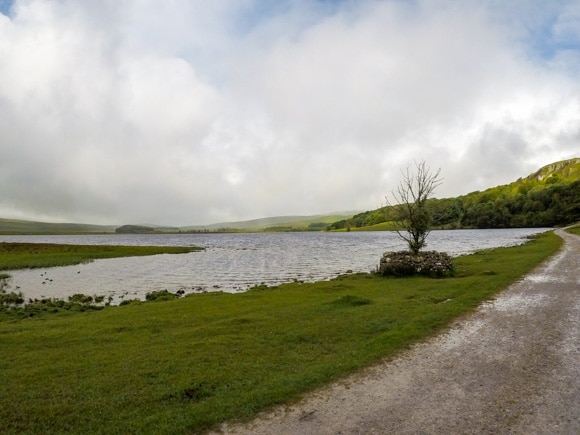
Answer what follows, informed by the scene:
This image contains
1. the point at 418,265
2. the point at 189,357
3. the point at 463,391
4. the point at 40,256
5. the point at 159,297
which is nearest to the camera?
the point at 463,391

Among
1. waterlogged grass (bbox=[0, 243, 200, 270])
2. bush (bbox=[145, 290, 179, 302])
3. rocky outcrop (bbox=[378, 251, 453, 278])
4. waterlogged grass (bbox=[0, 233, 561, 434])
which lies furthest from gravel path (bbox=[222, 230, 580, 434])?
waterlogged grass (bbox=[0, 243, 200, 270])

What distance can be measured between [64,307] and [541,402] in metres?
31.3

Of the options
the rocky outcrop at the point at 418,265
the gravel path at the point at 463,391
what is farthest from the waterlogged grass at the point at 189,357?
the rocky outcrop at the point at 418,265

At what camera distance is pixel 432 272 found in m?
33.6

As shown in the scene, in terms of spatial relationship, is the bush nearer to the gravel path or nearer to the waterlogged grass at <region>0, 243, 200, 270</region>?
the gravel path

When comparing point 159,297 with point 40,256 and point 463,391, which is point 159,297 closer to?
point 463,391

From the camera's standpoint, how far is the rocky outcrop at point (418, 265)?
33781mm

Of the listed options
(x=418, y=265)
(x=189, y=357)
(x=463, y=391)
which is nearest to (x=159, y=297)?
(x=189, y=357)

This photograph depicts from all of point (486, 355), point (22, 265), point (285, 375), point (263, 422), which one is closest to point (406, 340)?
point (486, 355)

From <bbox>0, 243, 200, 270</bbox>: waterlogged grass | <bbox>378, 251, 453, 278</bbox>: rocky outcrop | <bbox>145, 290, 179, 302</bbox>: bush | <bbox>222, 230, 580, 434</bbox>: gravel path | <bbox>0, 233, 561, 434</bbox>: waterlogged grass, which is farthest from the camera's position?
<bbox>0, 243, 200, 270</bbox>: waterlogged grass

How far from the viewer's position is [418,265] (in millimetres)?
34469

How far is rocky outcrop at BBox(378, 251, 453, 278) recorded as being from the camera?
33.8 m

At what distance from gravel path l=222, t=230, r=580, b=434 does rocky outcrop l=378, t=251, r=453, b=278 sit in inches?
743

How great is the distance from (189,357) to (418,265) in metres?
26.5
